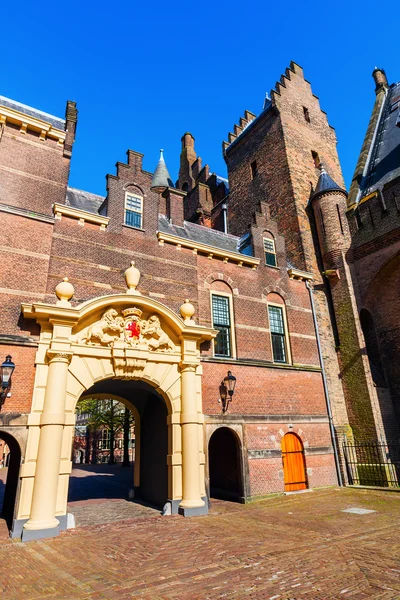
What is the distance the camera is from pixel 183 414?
12.3 metres

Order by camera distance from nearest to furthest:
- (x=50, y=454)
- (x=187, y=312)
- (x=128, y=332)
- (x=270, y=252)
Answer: (x=50, y=454) < (x=128, y=332) < (x=187, y=312) < (x=270, y=252)

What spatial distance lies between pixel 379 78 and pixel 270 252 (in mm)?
22997

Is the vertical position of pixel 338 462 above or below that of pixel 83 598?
above

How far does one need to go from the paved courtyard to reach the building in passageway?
1.59 m

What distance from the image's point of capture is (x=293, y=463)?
49.1 feet

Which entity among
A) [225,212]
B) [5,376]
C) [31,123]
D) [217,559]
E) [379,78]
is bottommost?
[217,559]

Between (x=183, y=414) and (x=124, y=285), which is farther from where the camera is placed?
(x=124, y=285)

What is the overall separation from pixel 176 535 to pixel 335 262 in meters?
15.2

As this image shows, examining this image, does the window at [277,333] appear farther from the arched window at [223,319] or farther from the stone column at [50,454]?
the stone column at [50,454]

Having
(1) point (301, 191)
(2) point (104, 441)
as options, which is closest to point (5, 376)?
(1) point (301, 191)

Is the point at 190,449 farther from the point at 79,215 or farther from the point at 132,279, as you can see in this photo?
the point at 79,215

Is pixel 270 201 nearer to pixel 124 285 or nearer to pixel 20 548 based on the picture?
pixel 124 285

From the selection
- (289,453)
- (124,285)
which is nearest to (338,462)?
(289,453)

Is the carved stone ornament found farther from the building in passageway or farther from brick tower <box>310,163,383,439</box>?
brick tower <box>310,163,383,439</box>
